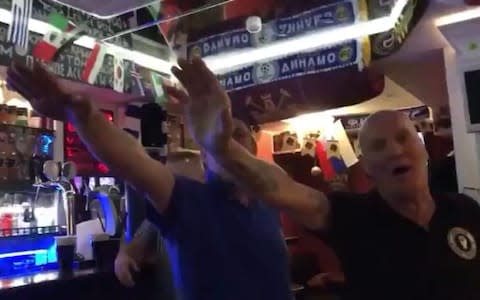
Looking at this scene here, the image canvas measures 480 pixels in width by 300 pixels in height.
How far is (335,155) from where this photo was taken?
18.1 ft

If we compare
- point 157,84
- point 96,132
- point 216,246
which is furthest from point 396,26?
point 96,132

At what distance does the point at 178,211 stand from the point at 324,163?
13.7 ft

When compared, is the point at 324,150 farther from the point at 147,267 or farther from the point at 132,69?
the point at 147,267

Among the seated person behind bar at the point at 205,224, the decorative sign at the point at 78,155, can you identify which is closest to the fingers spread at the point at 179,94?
the seated person behind bar at the point at 205,224

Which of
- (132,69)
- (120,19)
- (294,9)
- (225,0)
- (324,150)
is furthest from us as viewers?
(324,150)

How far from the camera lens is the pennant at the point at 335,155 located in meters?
5.50

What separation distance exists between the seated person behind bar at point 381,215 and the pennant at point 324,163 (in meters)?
4.05

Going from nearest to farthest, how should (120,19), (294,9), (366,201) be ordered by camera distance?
1. (366,201)
2. (120,19)
3. (294,9)

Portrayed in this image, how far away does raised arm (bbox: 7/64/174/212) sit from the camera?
121 centimetres

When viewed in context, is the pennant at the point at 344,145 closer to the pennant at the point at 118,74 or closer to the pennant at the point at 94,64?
the pennant at the point at 118,74

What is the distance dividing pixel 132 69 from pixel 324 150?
2.24 metres

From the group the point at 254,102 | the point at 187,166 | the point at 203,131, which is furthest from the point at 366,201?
the point at 254,102

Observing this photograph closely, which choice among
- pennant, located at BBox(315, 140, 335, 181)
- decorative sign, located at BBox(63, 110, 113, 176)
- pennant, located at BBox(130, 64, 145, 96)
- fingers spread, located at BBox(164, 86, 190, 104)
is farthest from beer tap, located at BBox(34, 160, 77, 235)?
fingers spread, located at BBox(164, 86, 190, 104)

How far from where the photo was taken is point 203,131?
1375 mm
